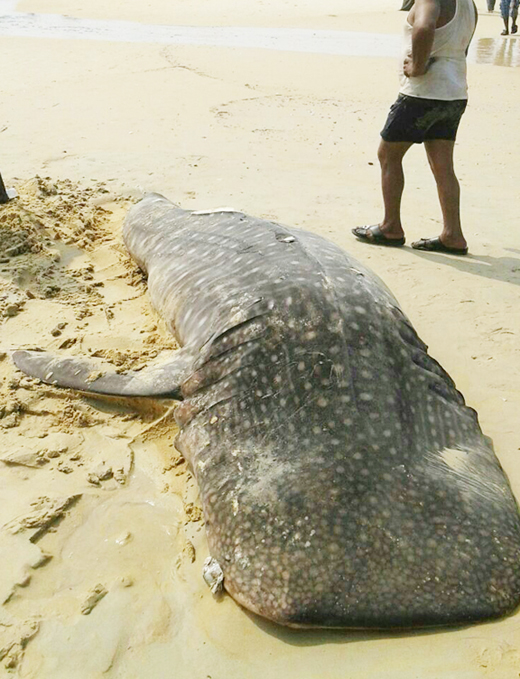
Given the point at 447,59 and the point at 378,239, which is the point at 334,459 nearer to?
the point at 378,239

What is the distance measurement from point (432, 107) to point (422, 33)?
22.2 inches

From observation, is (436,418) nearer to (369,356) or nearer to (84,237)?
(369,356)

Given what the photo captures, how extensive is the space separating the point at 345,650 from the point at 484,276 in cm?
369

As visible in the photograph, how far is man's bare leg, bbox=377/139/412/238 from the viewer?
5.80 meters

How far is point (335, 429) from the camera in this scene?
2.86 m

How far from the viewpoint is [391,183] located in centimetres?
591

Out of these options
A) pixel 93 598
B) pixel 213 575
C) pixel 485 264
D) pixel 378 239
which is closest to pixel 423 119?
pixel 378 239

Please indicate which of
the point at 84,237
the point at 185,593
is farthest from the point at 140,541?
the point at 84,237

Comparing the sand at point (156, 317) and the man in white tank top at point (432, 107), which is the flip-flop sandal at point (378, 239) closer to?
the man in white tank top at point (432, 107)

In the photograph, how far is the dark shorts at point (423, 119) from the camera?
5473 millimetres

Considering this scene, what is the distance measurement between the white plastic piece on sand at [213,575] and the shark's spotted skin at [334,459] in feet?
0.14

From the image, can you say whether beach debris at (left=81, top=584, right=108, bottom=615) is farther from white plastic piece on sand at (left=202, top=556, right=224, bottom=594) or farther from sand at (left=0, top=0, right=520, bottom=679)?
white plastic piece on sand at (left=202, top=556, right=224, bottom=594)

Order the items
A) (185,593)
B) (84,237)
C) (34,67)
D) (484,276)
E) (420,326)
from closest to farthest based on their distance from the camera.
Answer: (185,593) < (420,326) < (484,276) < (84,237) < (34,67)

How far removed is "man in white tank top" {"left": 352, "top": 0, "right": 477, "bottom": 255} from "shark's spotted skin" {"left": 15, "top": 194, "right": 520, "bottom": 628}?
2.28 meters
